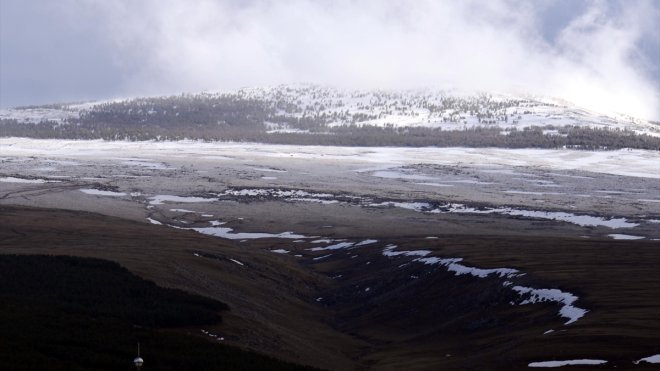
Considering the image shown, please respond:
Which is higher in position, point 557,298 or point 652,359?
point 652,359

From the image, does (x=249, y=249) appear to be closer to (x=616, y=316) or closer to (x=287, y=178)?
(x=616, y=316)

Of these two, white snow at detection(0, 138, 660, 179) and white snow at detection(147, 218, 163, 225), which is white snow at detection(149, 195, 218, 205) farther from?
white snow at detection(0, 138, 660, 179)

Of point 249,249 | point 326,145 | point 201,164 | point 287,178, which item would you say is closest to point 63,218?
point 249,249

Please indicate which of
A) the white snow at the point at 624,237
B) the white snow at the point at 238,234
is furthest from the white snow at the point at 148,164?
the white snow at the point at 624,237

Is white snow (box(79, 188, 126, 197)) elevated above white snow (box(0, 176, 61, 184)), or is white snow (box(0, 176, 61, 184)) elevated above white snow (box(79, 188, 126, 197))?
white snow (box(0, 176, 61, 184))

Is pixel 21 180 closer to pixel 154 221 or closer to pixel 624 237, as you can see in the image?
pixel 154 221

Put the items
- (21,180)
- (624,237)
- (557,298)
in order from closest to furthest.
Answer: (557,298) → (624,237) → (21,180)

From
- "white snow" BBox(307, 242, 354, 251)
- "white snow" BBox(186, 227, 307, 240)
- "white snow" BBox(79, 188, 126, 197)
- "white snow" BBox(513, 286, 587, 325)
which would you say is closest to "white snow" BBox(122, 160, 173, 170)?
"white snow" BBox(79, 188, 126, 197)

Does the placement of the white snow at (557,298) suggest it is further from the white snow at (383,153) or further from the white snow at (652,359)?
the white snow at (383,153)

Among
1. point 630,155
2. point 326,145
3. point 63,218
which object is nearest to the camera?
point 63,218

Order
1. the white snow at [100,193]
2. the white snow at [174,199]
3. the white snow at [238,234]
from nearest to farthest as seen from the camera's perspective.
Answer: the white snow at [238,234]
the white snow at [174,199]
the white snow at [100,193]

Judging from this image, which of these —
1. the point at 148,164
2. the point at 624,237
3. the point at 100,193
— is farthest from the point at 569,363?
the point at 148,164
